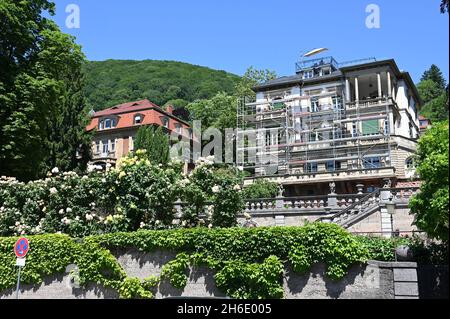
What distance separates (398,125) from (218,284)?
4031cm

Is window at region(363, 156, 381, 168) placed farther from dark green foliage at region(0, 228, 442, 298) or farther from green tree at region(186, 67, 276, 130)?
dark green foliage at region(0, 228, 442, 298)

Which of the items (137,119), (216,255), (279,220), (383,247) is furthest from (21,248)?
(137,119)

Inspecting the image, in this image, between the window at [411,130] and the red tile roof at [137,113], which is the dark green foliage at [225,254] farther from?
the red tile roof at [137,113]

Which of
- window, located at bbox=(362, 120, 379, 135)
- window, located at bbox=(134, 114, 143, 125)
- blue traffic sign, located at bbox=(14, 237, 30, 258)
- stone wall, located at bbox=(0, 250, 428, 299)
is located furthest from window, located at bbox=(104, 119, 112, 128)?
blue traffic sign, located at bbox=(14, 237, 30, 258)

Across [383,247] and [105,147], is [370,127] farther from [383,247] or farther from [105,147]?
[383,247]

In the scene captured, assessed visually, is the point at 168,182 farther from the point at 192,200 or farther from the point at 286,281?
the point at 286,281

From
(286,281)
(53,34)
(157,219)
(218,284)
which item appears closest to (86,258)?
(157,219)

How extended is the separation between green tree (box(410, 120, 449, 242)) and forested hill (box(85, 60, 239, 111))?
69.9 m

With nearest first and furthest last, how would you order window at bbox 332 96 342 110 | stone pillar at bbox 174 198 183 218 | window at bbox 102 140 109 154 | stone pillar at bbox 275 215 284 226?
stone pillar at bbox 174 198 183 218 < stone pillar at bbox 275 215 284 226 < window at bbox 332 96 342 110 < window at bbox 102 140 109 154

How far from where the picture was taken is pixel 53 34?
28.4 meters

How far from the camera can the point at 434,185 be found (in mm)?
13445

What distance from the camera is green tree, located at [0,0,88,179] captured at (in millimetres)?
25391

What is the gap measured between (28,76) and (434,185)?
69.7 ft

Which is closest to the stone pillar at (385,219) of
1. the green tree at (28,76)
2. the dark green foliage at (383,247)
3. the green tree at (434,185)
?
the dark green foliage at (383,247)
